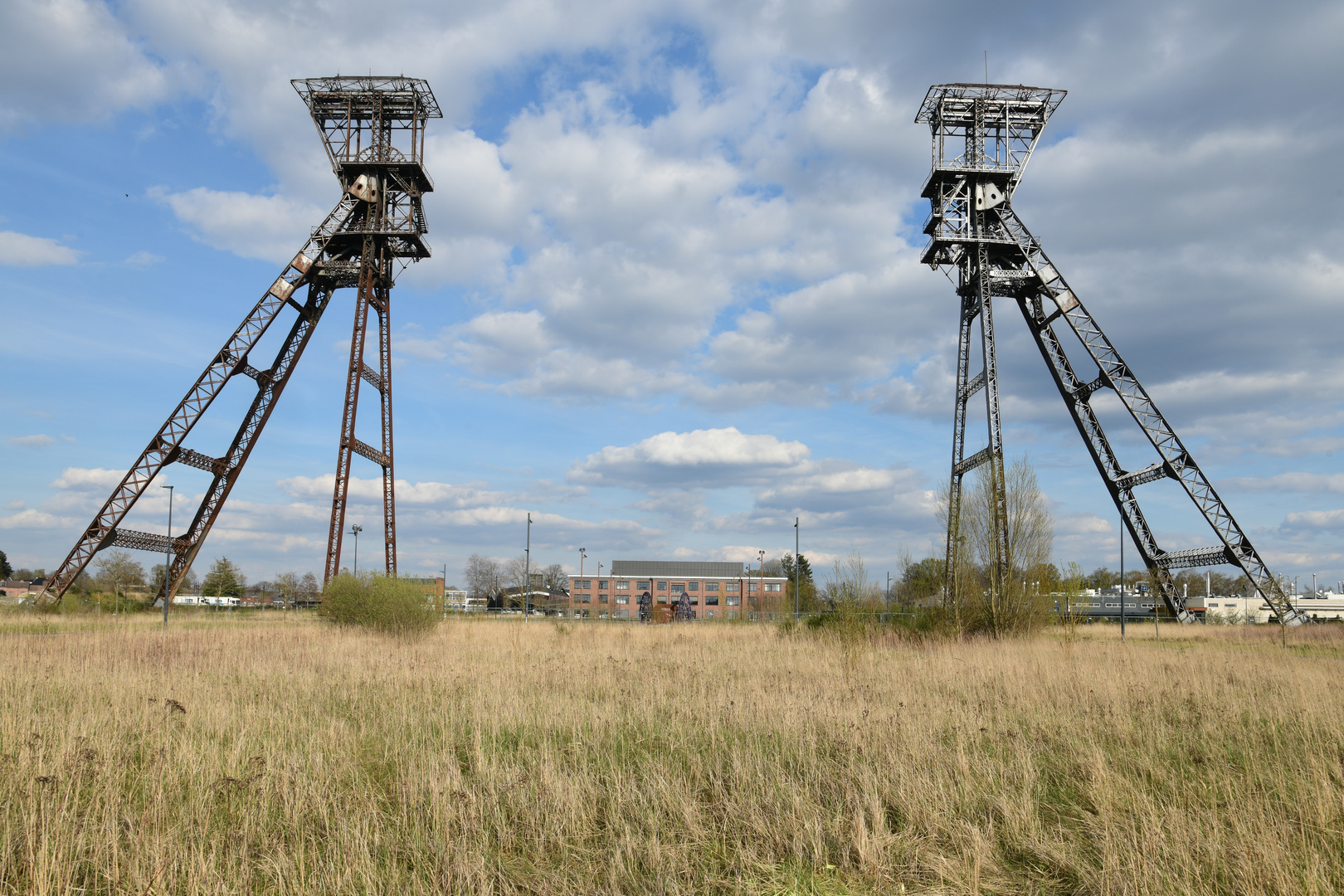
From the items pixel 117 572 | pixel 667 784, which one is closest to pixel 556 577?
pixel 117 572

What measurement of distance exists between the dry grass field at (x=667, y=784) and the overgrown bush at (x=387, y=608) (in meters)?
10.8

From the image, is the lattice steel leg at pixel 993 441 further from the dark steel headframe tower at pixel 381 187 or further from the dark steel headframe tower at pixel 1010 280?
the dark steel headframe tower at pixel 381 187

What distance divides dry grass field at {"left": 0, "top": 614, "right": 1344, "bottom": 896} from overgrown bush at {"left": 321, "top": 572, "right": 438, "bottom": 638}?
427 inches

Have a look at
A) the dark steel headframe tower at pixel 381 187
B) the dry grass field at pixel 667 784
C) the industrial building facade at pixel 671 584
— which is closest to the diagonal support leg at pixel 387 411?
the dark steel headframe tower at pixel 381 187

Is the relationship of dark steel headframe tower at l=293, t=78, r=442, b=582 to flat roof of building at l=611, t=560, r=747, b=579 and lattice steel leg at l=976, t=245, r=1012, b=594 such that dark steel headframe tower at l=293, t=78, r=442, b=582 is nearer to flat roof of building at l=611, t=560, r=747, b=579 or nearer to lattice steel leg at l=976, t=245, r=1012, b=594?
lattice steel leg at l=976, t=245, r=1012, b=594

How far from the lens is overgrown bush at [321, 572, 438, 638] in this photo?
2378 cm

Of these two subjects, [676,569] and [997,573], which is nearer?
[997,573]

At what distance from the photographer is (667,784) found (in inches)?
253

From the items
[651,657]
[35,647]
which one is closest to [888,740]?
[651,657]

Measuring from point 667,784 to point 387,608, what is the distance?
19707 millimetres

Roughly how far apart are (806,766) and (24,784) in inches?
261

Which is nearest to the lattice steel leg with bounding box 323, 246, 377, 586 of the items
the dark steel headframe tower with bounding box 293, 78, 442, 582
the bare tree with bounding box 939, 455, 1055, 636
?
the dark steel headframe tower with bounding box 293, 78, 442, 582

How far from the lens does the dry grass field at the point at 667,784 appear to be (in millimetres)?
4848

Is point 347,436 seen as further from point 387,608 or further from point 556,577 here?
point 556,577
